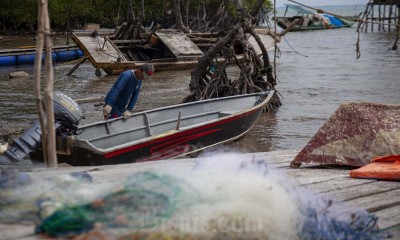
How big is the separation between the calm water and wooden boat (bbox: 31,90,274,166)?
2.44 ft

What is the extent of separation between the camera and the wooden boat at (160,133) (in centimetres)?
784

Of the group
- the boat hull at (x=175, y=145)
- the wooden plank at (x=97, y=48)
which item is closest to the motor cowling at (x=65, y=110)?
the boat hull at (x=175, y=145)

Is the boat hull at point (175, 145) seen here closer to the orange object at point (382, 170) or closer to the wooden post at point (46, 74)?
the wooden post at point (46, 74)

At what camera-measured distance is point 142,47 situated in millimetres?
23453

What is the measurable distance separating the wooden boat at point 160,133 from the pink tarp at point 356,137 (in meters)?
3.60

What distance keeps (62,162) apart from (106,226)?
5489 millimetres

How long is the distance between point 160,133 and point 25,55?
54.0 ft

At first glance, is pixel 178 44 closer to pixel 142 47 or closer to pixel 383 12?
pixel 142 47

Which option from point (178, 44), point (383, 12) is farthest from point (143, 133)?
point (383, 12)

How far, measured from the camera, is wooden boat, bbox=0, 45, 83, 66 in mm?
24516

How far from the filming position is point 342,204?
11.4 feet

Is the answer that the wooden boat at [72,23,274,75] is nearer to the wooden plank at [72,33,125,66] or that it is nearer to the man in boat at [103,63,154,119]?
the wooden plank at [72,33,125,66]

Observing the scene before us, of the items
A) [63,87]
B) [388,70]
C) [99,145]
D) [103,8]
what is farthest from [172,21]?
[99,145]

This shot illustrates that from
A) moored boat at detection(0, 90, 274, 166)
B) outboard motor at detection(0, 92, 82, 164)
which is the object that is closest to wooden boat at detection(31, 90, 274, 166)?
moored boat at detection(0, 90, 274, 166)
